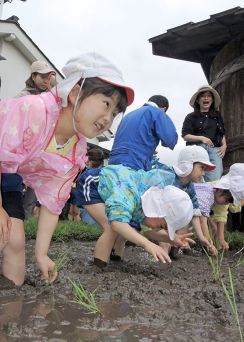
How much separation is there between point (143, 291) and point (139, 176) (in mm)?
1151

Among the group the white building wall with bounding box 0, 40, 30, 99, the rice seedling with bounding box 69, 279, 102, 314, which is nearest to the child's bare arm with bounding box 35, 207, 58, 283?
the rice seedling with bounding box 69, 279, 102, 314

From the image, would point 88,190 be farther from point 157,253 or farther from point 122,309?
point 122,309

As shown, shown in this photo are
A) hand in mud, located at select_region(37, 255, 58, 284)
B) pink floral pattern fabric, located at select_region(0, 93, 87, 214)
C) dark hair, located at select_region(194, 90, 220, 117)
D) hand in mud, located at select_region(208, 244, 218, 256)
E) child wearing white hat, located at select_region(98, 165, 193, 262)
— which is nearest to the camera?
pink floral pattern fabric, located at select_region(0, 93, 87, 214)

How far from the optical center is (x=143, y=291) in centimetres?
223

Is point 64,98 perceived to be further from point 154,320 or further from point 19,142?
point 154,320

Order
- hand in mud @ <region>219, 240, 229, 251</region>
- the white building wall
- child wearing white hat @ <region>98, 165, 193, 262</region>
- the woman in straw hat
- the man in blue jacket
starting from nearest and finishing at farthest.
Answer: child wearing white hat @ <region>98, 165, 193, 262</region> < the man in blue jacket < hand in mud @ <region>219, 240, 229, 251</region> < the woman in straw hat < the white building wall

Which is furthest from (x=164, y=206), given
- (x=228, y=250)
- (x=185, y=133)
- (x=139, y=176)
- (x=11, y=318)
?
(x=185, y=133)

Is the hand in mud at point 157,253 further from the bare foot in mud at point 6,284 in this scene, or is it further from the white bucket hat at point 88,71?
the white bucket hat at point 88,71

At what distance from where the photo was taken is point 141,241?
265 cm

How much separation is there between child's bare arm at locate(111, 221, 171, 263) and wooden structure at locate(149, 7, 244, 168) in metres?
3.88

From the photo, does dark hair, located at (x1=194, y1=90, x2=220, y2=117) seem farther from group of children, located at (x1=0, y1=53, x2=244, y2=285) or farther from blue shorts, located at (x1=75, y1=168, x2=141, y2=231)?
blue shorts, located at (x1=75, y1=168, x2=141, y2=231)

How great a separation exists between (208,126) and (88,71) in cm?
336

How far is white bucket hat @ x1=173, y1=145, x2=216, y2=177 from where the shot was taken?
377cm

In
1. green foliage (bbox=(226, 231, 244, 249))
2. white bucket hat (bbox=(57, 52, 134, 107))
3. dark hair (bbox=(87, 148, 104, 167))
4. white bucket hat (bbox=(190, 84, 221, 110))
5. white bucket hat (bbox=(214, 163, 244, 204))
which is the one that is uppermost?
white bucket hat (bbox=(190, 84, 221, 110))
